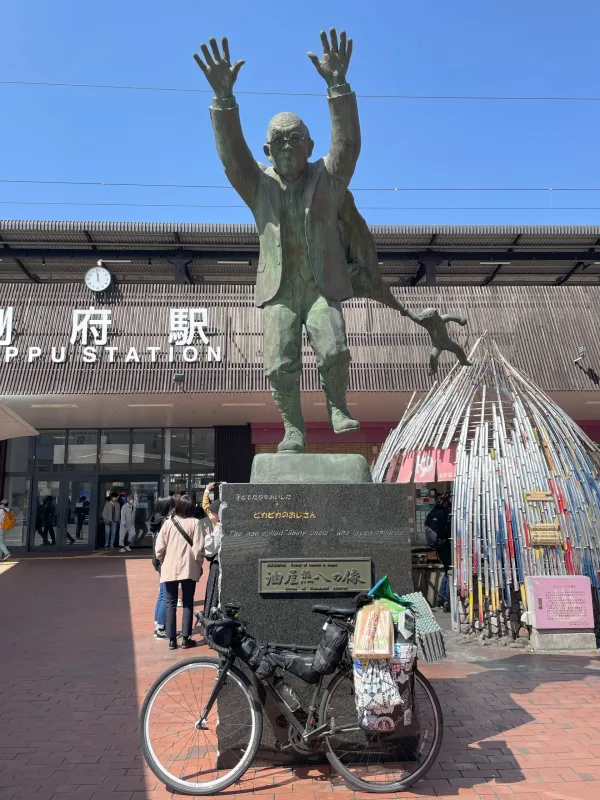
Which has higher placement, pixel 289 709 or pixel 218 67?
pixel 218 67

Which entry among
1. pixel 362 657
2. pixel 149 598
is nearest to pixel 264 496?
pixel 362 657

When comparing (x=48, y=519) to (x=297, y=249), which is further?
(x=48, y=519)

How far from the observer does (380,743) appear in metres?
3.39

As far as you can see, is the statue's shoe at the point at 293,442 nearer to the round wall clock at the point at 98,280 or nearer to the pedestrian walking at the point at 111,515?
the round wall clock at the point at 98,280

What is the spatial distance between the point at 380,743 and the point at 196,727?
37.0 inches

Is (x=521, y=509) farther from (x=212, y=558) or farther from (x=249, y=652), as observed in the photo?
(x=249, y=652)

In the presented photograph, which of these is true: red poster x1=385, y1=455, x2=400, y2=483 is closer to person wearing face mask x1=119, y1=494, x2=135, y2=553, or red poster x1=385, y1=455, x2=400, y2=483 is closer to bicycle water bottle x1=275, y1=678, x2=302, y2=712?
bicycle water bottle x1=275, y1=678, x2=302, y2=712

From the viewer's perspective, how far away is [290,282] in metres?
4.21

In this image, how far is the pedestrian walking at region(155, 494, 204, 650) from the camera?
6.64 metres

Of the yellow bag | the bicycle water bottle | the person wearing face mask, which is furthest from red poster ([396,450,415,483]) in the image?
the person wearing face mask

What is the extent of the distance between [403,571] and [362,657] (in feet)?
2.53

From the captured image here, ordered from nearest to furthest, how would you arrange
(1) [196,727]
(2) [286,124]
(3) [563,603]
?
(1) [196,727] < (2) [286,124] < (3) [563,603]

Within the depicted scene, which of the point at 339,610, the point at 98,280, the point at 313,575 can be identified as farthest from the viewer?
the point at 98,280

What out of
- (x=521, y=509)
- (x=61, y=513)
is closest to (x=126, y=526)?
(x=61, y=513)
